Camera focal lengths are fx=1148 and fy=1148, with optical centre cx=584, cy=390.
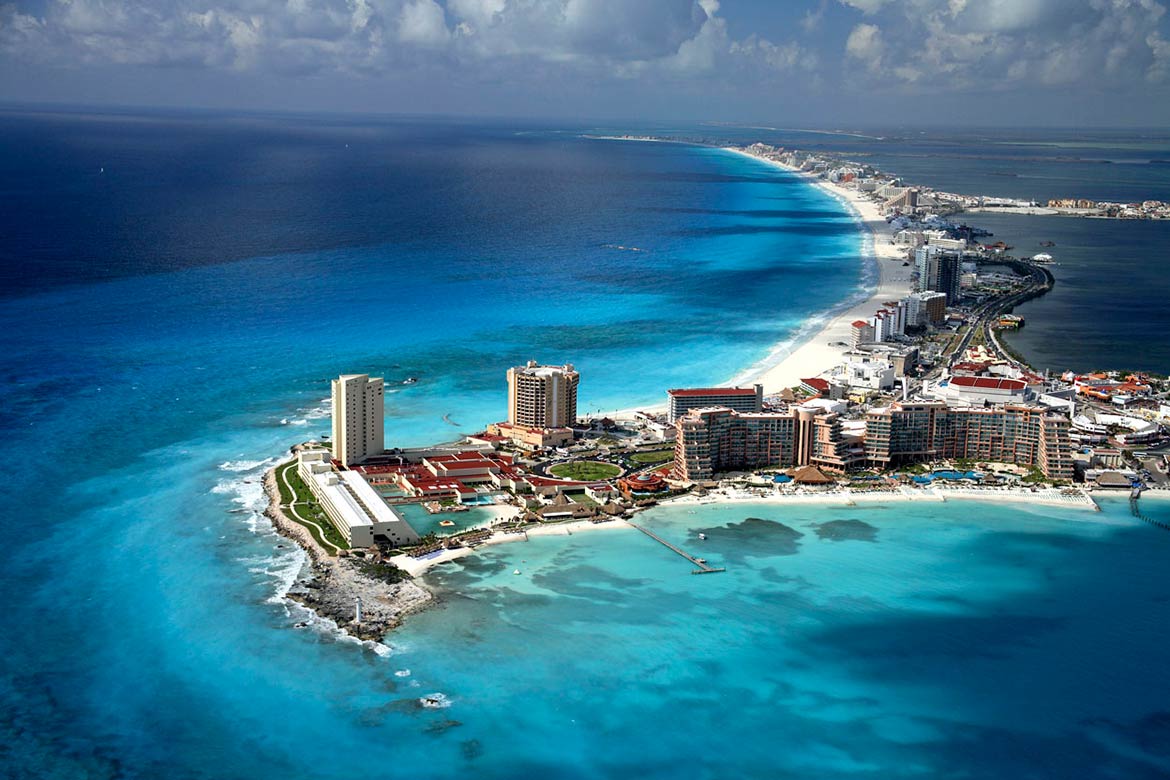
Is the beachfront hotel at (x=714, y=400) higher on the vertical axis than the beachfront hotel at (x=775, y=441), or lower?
higher

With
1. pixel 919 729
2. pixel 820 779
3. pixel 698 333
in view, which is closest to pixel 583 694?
pixel 820 779

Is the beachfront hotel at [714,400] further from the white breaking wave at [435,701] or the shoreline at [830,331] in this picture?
the white breaking wave at [435,701]

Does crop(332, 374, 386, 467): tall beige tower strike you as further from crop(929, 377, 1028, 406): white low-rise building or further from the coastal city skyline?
crop(929, 377, 1028, 406): white low-rise building

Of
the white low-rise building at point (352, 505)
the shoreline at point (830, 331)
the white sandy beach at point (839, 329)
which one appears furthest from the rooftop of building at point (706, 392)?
the white low-rise building at point (352, 505)

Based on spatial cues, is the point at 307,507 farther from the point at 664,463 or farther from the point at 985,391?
the point at 985,391

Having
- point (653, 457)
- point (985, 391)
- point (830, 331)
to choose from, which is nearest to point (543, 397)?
point (653, 457)
